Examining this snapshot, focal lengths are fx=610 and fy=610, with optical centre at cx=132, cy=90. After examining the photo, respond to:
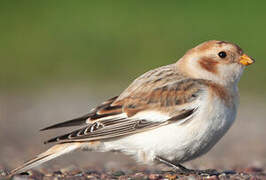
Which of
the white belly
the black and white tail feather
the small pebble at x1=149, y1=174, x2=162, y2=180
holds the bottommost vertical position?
the small pebble at x1=149, y1=174, x2=162, y2=180

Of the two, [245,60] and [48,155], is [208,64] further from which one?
[48,155]

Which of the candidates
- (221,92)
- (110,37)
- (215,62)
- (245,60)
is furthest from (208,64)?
(110,37)

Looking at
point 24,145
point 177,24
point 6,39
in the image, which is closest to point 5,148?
point 24,145

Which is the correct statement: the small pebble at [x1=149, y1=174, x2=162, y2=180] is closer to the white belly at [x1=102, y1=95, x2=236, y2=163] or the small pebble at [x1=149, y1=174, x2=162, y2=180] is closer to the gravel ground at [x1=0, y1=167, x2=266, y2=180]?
the gravel ground at [x1=0, y1=167, x2=266, y2=180]

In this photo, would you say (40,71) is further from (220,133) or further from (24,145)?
(220,133)

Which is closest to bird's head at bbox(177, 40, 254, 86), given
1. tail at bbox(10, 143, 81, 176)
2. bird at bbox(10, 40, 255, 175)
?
bird at bbox(10, 40, 255, 175)

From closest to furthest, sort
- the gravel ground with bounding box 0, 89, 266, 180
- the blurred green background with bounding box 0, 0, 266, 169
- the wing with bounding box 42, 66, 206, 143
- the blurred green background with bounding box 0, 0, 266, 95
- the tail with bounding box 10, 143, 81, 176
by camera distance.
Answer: the tail with bounding box 10, 143, 81, 176 < the wing with bounding box 42, 66, 206, 143 < the gravel ground with bounding box 0, 89, 266, 180 < the blurred green background with bounding box 0, 0, 266, 169 < the blurred green background with bounding box 0, 0, 266, 95

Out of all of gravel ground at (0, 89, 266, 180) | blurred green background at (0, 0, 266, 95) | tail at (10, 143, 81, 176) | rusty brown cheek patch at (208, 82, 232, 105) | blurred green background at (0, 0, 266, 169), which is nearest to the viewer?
tail at (10, 143, 81, 176)
